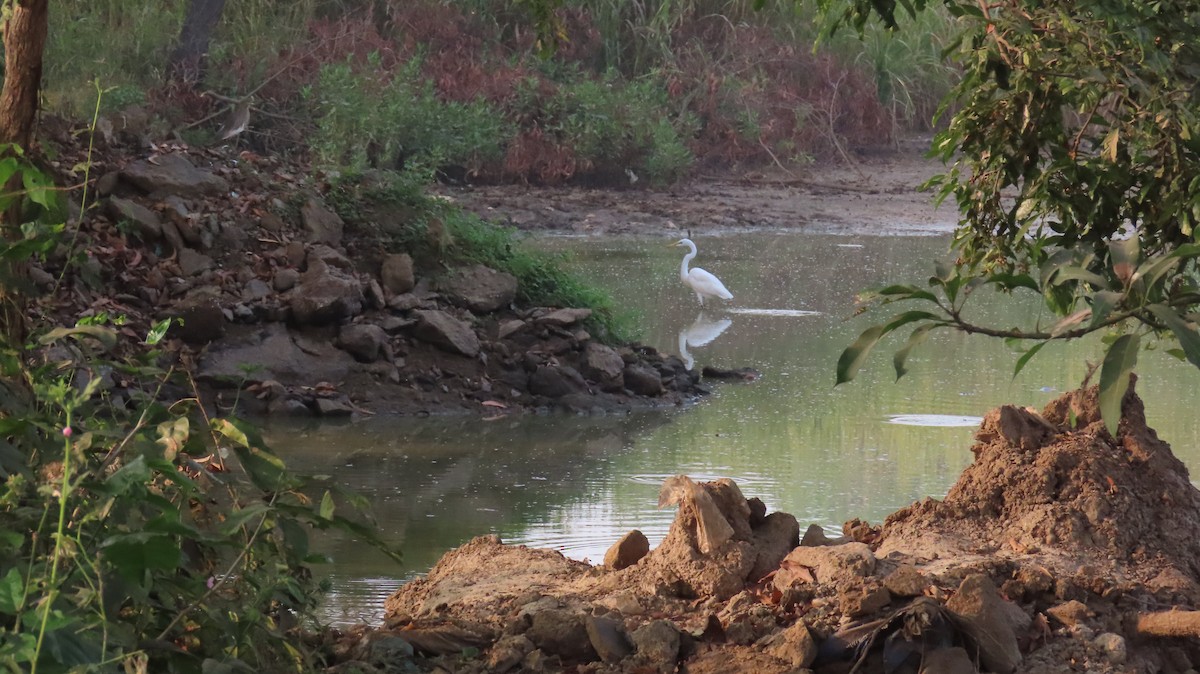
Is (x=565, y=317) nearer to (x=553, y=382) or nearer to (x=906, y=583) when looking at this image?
(x=553, y=382)

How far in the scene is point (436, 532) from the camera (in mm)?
5371

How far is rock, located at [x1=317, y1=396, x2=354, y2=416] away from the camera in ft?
23.9

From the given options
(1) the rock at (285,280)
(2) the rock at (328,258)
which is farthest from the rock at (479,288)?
(1) the rock at (285,280)

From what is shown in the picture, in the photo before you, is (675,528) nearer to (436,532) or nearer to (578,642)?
(578,642)

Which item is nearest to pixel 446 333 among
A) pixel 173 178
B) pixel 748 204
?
pixel 173 178

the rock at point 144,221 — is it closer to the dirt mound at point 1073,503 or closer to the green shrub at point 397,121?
the green shrub at point 397,121

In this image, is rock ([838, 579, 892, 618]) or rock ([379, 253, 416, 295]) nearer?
rock ([838, 579, 892, 618])

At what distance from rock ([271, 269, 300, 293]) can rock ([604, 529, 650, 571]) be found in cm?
449

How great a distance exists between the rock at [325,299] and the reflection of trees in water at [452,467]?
0.84m

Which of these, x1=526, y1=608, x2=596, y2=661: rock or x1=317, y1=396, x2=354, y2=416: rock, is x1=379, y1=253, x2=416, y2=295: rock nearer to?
x1=317, y1=396, x2=354, y2=416: rock

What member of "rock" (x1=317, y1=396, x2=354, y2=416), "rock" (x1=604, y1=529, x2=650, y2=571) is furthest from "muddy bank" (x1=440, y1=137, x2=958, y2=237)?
"rock" (x1=604, y1=529, x2=650, y2=571)

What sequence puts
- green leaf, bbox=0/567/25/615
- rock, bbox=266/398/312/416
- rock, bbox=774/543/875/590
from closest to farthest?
green leaf, bbox=0/567/25/615
rock, bbox=774/543/875/590
rock, bbox=266/398/312/416

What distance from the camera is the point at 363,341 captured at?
7746 millimetres

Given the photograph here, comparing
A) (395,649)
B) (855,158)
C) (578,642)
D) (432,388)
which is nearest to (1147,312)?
(578,642)
